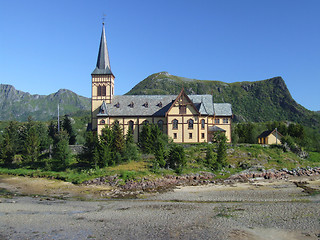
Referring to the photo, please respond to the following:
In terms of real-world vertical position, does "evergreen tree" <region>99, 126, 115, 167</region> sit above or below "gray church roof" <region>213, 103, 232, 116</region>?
below

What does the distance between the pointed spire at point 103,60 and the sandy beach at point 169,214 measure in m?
38.8

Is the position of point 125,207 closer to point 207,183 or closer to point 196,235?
point 196,235

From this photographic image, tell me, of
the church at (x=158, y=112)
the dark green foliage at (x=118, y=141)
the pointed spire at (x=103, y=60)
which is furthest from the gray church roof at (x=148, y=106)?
the dark green foliage at (x=118, y=141)

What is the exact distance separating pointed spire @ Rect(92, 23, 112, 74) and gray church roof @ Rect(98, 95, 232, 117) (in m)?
7.36

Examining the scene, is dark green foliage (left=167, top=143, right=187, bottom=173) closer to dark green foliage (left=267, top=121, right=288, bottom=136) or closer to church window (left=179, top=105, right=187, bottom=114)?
church window (left=179, top=105, right=187, bottom=114)

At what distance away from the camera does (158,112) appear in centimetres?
6819

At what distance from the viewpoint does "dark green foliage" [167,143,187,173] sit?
49344 millimetres

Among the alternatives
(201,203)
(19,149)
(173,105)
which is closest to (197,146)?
(173,105)

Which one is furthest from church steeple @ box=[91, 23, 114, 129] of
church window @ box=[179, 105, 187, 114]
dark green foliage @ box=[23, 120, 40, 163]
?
church window @ box=[179, 105, 187, 114]

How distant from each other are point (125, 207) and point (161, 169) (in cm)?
2027

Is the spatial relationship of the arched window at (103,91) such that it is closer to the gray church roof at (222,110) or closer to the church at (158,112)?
the church at (158,112)

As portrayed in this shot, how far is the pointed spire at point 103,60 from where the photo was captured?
2825 inches

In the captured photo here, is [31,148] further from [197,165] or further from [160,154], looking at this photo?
[197,165]

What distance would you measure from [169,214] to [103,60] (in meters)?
54.4
